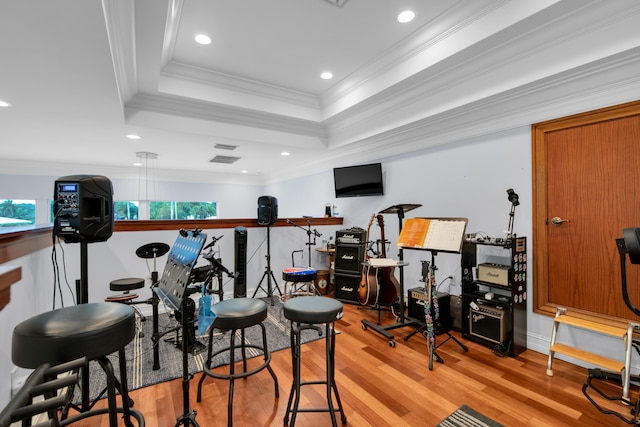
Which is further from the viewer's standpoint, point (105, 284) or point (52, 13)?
point (105, 284)

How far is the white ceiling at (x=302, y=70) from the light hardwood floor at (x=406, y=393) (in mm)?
2305

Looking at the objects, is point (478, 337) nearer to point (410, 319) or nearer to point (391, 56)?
point (410, 319)

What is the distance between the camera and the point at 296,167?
23.3 ft

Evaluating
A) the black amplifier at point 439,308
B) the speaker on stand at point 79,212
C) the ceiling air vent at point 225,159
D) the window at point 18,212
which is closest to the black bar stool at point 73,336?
the speaker on stand at point 79,212

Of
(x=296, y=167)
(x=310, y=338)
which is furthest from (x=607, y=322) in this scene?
(x=296, y=167)

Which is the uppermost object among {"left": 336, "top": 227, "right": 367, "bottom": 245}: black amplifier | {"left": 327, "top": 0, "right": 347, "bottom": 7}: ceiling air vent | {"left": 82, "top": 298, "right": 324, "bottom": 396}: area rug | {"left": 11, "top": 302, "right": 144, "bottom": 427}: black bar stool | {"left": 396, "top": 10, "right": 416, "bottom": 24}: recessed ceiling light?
{"left": 327, "top": 0, "right": 347, "bottom": 7}: ceiling air vent

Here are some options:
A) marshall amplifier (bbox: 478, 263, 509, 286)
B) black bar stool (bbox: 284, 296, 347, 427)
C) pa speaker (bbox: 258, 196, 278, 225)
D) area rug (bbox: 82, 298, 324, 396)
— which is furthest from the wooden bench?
pa speaker (bbox: 258, 196, 278, 225)

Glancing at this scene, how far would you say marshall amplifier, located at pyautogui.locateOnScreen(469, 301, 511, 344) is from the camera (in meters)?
2.81

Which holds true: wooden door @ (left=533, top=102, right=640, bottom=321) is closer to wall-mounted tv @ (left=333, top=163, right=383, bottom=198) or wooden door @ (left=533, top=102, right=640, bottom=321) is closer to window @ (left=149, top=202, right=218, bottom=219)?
wall-mounted tv @ (left=333, top=163, right=383, bottom=198)

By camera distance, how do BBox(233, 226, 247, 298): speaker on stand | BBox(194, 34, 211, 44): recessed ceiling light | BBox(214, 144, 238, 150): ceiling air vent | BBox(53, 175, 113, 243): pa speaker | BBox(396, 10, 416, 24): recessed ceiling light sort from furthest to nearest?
BBox(214, 144, 238, 150): ceiling air vent
BBox(233, 226, 247, 298): speaker on stand
BBox(194, 34, 211, 44): recessed ceiling light
BBox(396, 10, 416, 24): recessed ceiling light
BBox(53, 175, 113, 243): pa speaker

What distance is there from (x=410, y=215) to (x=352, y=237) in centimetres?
88

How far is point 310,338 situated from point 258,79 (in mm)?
3350

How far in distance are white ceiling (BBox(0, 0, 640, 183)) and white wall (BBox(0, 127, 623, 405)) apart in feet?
0.79

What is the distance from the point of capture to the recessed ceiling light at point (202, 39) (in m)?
3.08
